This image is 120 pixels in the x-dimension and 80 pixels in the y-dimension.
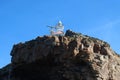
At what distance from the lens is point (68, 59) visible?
1965 inches

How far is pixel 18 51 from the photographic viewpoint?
55281 millimetres

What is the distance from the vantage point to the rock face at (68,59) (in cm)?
4922

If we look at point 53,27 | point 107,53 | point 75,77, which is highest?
point 53,27

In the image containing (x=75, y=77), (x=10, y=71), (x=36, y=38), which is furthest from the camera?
(x=10, y=71)

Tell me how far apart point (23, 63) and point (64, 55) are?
6.68 m

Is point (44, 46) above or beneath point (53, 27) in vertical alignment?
beneath

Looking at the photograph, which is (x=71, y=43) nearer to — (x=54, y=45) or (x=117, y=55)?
(x=54, y=45)

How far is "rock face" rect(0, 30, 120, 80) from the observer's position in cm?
4922

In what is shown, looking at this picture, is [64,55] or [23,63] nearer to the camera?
[64,55]

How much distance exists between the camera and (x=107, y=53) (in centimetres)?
5209

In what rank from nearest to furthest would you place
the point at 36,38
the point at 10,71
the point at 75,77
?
1. the point at 75,77
2. the point at 36,38
3. the point at 10,71

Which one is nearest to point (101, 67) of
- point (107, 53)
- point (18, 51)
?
point (107, 53)

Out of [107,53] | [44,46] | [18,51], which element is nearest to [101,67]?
[107,53]

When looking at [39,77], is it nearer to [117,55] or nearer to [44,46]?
[44,46]
